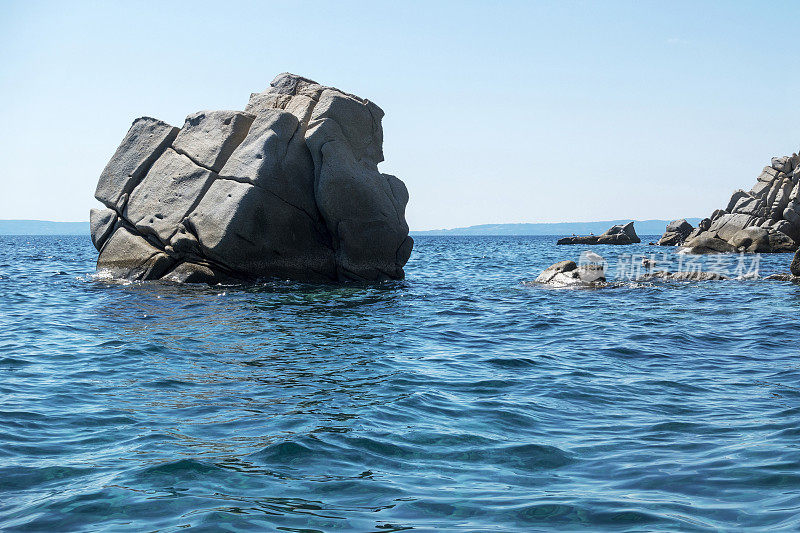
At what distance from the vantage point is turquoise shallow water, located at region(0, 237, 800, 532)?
4434mm

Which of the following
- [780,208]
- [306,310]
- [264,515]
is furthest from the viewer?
[780,208]

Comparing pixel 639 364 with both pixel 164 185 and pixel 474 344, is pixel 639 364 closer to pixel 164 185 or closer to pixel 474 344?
pixel 474 344

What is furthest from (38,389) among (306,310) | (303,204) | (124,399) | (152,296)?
(303,204)

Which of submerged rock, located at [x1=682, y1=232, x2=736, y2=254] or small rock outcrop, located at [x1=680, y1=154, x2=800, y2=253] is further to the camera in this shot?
submerged rock, located at [x1=682, y1=232, x2=736, y2=254]

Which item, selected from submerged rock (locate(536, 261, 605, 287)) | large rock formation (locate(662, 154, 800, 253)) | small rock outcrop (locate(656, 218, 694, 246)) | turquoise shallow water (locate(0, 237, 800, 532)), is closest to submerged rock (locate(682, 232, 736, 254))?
large rock formation (locate(662, 154, 800, 253))

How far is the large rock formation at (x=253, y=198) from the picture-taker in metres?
19.3

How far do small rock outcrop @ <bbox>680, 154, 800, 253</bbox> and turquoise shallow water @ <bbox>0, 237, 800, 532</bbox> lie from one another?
126ft

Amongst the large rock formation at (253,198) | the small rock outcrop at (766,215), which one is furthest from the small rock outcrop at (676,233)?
the large rock formation at (253,198)

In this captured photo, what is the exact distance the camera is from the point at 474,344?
453 inches

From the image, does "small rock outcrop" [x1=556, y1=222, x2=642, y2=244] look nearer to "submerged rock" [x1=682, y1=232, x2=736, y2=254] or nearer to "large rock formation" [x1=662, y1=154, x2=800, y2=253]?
"large rock formation" [x1=662, y1=154, x2=800, y2=253]

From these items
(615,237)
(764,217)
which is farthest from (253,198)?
(615,237)

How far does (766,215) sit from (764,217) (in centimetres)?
22

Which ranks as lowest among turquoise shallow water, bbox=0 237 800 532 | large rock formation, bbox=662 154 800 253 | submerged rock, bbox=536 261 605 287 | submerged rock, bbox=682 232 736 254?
turquoise shallow water, bbox=0 237 800 532

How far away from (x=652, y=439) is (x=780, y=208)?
174 feet
